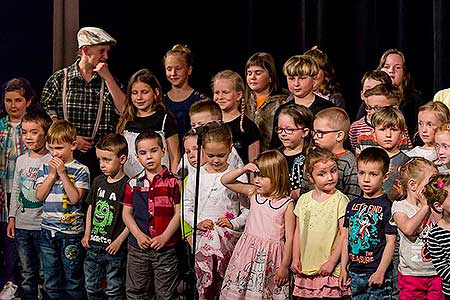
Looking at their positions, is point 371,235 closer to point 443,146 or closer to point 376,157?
point 376,157

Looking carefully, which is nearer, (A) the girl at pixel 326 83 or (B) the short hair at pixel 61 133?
(B) the short hair at pixel 61 133

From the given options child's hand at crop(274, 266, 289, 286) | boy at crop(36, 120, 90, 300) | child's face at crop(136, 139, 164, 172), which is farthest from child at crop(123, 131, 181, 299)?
child's hand at crop(274, 266, 289, 286)

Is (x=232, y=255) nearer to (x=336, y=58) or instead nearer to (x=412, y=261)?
(x=412, y=261)

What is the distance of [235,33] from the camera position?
9273mm

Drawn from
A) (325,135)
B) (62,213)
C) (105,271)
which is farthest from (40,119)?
(325,135)

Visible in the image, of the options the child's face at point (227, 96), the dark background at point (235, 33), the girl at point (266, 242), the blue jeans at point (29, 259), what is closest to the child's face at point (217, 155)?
the girl at point (266, 242)

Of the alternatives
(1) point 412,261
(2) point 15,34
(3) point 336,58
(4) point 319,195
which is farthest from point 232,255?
(2) point 15,34

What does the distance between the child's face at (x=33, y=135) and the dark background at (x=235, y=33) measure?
1.35m

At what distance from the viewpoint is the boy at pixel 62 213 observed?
715 centimetres

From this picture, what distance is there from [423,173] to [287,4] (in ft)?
10.4

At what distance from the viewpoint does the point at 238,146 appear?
7.12 metres

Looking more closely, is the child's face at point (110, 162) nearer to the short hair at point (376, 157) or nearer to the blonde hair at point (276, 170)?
the blonde hair at point (276, 170)

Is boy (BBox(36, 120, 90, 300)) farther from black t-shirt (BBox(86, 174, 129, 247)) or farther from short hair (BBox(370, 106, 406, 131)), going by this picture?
short hair (BBox(370, 106, 406, 131))

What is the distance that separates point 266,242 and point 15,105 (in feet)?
7.07
